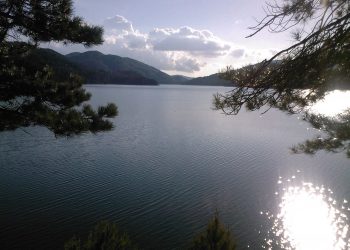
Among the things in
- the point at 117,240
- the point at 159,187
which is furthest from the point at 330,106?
the point at 117,240

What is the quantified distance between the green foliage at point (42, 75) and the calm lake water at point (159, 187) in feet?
9.39

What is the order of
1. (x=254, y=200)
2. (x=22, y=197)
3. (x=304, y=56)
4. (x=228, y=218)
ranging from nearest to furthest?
1. (x=304, y=56)
2. (x=228, y=218)
3. (x=22, y=197)
4. (x=254, y=200)

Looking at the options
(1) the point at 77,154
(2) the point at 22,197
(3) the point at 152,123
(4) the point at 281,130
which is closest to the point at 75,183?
(2) the point at 22,197

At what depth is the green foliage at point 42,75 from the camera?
1141 centimetres

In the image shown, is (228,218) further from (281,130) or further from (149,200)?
(281,130)

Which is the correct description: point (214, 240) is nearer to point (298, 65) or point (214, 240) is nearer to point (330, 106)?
point (298, 65)

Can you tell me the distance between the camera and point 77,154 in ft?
105

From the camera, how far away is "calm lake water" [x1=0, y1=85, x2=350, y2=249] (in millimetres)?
18625

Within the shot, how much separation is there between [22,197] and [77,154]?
1050 cm

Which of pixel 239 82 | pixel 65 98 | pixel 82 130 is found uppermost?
pixel 239 82

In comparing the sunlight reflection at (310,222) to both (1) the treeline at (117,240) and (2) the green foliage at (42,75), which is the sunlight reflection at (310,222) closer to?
(1) the treeline at (117,240)

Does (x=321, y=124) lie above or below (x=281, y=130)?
above

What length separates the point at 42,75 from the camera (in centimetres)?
1248

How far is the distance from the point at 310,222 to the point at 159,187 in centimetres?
972
